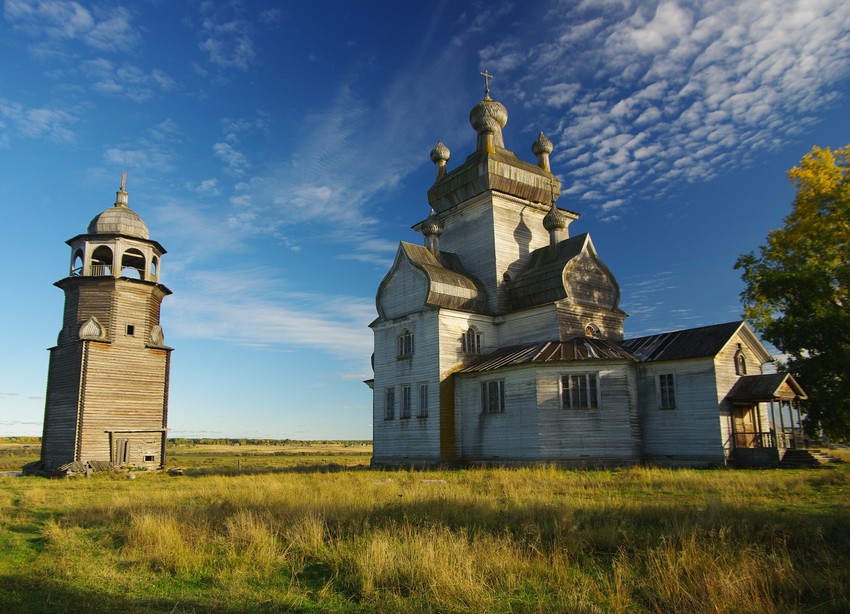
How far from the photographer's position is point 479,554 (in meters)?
7.89

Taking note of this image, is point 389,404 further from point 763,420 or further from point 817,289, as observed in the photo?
point 817,289

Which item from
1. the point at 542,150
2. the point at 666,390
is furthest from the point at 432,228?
the point at 666,390

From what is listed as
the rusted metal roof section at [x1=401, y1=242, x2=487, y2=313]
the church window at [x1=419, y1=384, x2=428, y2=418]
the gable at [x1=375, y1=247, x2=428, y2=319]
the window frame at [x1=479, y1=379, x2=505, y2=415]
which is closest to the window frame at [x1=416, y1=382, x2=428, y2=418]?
the church window at [x1=419, y1=384, x2=428, y2=418]

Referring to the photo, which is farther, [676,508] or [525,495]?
[525,495]

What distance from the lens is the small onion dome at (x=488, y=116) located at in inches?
1304

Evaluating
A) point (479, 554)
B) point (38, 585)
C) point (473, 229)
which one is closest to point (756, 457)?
point (473, 229)

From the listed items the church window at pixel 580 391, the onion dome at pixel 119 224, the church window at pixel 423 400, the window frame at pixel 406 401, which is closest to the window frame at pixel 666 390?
the church window at pixel 580 391

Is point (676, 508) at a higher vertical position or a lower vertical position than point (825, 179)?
lower

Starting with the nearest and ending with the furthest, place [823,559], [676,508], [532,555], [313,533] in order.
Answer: [823,559] < [532,555] < [313,533] < [676,508]

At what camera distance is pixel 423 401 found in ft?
93.7

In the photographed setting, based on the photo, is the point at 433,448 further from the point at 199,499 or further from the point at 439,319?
the point at 199,499

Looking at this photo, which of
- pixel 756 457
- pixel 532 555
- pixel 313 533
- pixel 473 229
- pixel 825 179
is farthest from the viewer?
pixel 473 229

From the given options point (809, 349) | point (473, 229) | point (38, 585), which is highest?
point (473, 229)

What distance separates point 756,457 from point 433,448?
42.7 ft
